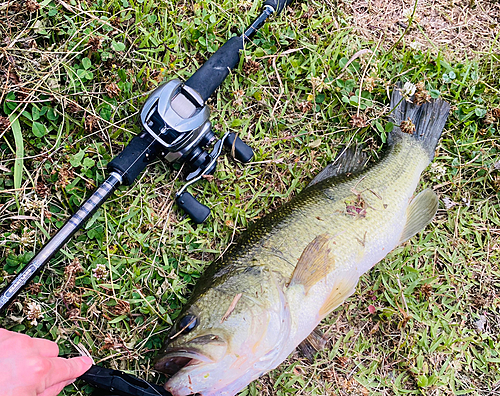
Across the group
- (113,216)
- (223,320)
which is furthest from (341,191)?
(113,216)

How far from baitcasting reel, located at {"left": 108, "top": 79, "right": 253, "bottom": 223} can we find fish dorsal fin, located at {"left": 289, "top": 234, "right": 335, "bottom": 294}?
93 centimetres

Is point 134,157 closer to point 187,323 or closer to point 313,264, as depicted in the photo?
point 187,323

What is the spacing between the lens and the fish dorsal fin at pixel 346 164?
3.31 metres

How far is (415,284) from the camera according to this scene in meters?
3.41

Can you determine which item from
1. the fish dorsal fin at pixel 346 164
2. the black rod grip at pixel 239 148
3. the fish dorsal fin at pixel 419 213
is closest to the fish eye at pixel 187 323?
the black rod grip at pixel 239 148

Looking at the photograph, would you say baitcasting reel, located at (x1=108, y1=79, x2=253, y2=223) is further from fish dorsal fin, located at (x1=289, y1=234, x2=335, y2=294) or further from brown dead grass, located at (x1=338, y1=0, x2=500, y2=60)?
brown dead grass, located at (x1=338, y1=0, x2=500, y2=60)

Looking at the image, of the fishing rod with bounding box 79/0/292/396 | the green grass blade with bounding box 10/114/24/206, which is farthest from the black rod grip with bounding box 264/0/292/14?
the green grass blade with bounding box 10/114/24/206

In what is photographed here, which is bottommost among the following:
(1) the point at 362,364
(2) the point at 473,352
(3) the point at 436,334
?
(2) the point at 473,352

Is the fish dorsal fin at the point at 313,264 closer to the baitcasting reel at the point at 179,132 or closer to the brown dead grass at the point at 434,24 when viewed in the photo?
the baitcasting reel at the point at 179,132

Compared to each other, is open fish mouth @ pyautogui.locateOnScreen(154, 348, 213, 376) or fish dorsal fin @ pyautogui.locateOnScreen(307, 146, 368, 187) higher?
open fish mouth @ pyautogui.locateOnScreen(154, 348, 213, 376)

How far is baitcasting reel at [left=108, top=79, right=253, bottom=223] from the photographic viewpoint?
2.66 m

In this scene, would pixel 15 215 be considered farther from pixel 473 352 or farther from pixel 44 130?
pixel 473 352

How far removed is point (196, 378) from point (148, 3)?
287 centimetres

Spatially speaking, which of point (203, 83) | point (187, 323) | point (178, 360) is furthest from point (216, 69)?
point (178, 360)
